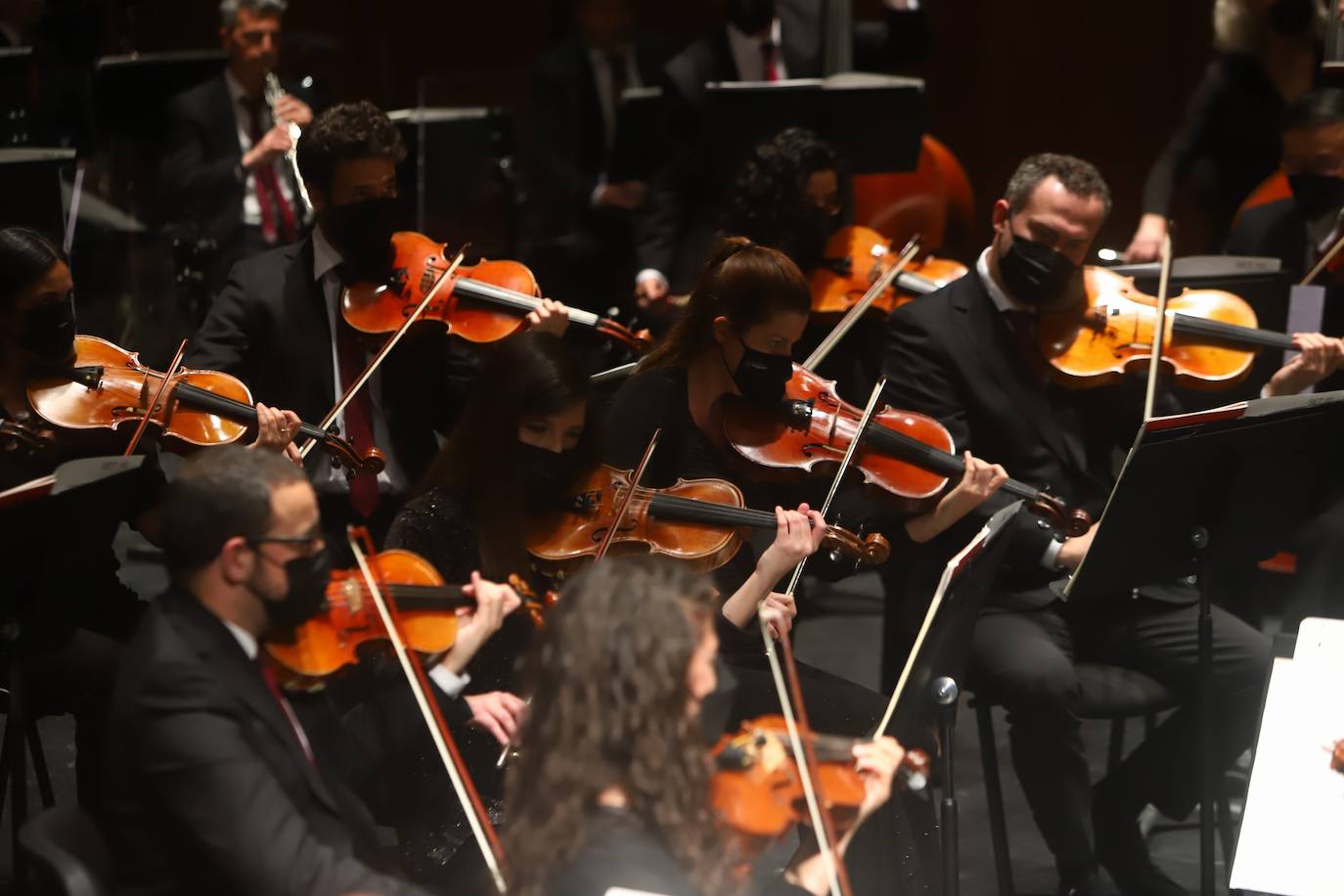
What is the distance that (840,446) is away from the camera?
3016 mm

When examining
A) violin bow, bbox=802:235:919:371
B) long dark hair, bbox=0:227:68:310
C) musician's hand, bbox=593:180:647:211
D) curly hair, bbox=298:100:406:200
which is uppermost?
curly hair, bbox=298:100:406:200

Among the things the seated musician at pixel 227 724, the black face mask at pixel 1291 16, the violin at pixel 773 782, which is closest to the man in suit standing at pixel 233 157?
the seated musician at pixel 227 724

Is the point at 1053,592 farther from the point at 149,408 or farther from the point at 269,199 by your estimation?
the point at 269,199

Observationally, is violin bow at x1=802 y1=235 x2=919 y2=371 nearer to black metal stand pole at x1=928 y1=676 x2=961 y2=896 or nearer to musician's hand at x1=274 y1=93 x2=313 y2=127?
black metal stand pole at x1=928 y1=676 x2=961 y2=896

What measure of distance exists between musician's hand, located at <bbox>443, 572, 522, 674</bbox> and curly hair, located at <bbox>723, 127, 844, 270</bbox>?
178cm

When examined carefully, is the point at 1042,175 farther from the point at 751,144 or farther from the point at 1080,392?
the point at 751,144

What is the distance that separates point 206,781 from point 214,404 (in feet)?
3.99

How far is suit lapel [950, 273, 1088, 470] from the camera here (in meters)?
3.31

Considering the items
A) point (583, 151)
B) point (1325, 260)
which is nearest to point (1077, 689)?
point (1325, 260)

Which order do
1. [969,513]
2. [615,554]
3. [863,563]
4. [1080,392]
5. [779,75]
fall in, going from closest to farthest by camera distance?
1. [615,554]
2. [863,563]
3. [969,513]
4. [1080,392]
5. [779,75]

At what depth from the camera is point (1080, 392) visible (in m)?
3.44

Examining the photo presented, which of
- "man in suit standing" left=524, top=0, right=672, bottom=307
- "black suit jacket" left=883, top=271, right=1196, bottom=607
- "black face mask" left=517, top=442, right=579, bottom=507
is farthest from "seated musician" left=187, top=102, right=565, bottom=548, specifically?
"man in suit standing" left=524, top=0, right=672, bottom=307

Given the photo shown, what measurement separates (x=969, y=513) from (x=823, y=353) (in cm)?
53

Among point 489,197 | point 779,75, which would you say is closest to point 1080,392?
point 779,75
